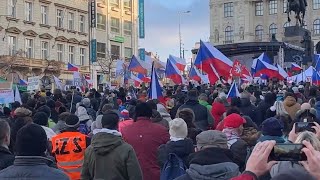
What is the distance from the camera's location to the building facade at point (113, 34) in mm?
57500

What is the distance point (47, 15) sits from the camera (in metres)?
50.9

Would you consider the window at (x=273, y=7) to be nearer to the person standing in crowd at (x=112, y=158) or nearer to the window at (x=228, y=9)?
the window at (x=228, y=9)

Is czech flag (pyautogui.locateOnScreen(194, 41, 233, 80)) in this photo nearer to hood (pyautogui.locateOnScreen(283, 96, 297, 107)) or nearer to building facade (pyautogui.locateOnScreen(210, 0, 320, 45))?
hood (pyautogui.locateOnScreen(283, 96, 297, 107))

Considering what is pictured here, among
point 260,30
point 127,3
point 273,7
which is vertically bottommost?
point 260,30

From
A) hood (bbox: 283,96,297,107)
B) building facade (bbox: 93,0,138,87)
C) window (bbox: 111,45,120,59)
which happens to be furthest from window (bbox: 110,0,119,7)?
hood (bbox: 283,96,297,107)

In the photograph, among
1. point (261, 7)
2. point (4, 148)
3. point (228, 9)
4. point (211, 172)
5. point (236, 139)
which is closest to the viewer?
point (211, 172)

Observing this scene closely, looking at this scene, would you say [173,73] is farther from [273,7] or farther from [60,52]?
[273,7]

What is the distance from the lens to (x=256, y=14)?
91.8m

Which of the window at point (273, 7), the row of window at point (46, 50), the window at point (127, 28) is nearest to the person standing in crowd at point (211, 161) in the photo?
the row of window at point (46, 50)

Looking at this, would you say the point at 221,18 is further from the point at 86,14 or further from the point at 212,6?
the point at 86,14

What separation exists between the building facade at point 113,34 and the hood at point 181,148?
4918 cm

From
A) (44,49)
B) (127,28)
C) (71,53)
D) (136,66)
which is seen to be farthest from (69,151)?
(127,28)

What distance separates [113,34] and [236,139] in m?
54.6

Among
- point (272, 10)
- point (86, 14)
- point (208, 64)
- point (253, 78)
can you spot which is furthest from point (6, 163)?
point (272, 10)
